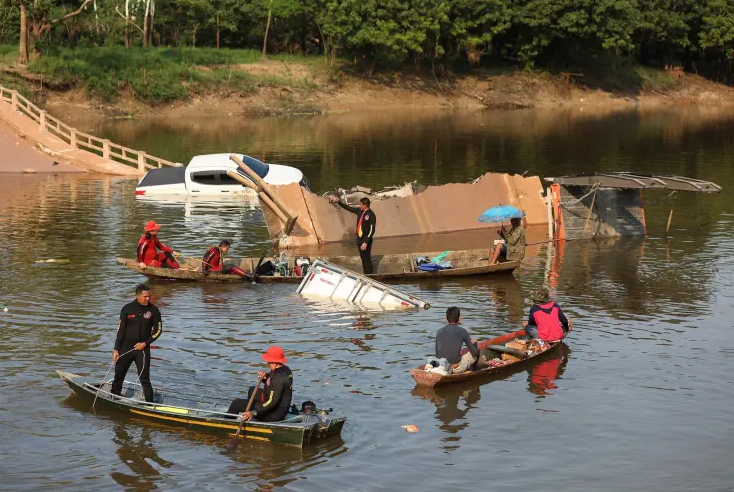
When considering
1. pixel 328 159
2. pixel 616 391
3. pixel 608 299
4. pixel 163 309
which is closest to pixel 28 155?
pixel 328 159

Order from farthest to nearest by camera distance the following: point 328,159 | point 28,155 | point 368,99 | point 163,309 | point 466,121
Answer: point 368,99 < point 466,121 < point 328,159 < point 28,155 < point 163,309

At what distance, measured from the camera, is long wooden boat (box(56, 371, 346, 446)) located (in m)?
15.5

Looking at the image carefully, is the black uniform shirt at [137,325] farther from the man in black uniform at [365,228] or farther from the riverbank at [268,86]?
the riverbank at [268,86]

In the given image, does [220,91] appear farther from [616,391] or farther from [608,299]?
[616,391]

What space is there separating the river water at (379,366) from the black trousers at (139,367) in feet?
1.70

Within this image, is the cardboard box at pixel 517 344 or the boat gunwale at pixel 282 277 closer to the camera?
the cardboard box at pixel 517 344

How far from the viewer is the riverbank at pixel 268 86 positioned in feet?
236

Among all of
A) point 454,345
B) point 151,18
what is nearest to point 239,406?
point 454,345

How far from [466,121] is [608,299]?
169 feet

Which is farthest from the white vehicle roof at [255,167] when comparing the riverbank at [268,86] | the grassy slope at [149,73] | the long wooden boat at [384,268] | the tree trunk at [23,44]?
the tree trunk at [23,44]

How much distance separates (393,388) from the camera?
61.0 feet

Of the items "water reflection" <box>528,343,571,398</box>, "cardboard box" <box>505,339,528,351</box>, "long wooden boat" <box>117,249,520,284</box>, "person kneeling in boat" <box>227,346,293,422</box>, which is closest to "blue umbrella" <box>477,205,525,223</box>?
"long wooden boat" <box>117,249,520,284</box>

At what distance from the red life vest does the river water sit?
1.83 feet

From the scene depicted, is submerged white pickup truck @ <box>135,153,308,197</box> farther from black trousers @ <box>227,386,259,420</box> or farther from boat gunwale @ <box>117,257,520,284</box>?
black trousers @ <box>227,386,259,420</box>
